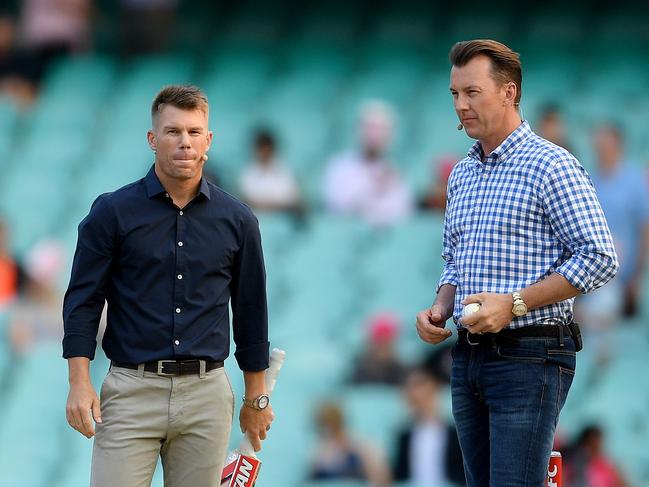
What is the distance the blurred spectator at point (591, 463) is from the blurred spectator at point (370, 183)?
2538 millimetres

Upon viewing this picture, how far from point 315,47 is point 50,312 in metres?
4.37

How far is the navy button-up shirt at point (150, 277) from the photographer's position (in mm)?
4043

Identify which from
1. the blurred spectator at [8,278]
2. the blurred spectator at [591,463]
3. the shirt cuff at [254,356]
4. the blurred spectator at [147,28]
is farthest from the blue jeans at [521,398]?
the blurred spectator at [147,28]

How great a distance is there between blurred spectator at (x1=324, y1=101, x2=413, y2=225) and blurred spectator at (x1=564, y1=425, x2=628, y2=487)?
99.9 inches

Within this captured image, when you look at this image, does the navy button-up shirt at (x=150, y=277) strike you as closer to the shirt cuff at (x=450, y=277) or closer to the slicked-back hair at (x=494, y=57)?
the shirt cuff at (x=450, y=277)

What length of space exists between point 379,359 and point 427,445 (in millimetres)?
763

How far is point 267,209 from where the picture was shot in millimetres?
9875

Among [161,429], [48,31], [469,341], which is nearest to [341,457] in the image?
[161,429]

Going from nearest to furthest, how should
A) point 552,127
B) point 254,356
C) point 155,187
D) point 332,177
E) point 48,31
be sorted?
1. point 155,187
2. point 254,356
3. point 552,127
4. point 332,177
5. point 48,31

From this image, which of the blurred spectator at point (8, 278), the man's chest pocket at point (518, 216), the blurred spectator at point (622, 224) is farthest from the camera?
the blurred spectator at point (8, 278)

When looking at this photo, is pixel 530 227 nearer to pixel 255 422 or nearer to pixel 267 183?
pixel 255 422

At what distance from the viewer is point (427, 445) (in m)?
7.85

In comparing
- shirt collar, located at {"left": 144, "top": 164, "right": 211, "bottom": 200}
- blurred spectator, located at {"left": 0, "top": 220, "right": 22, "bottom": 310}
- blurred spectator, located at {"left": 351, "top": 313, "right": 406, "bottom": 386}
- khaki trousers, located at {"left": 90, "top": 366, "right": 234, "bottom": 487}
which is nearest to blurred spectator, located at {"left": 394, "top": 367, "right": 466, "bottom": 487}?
blurred spectator, located at {"left": 351, "top": 313, "right": 406, "bottom": 386}

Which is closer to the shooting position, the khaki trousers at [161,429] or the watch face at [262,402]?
the khaki trousers at [161,429]
